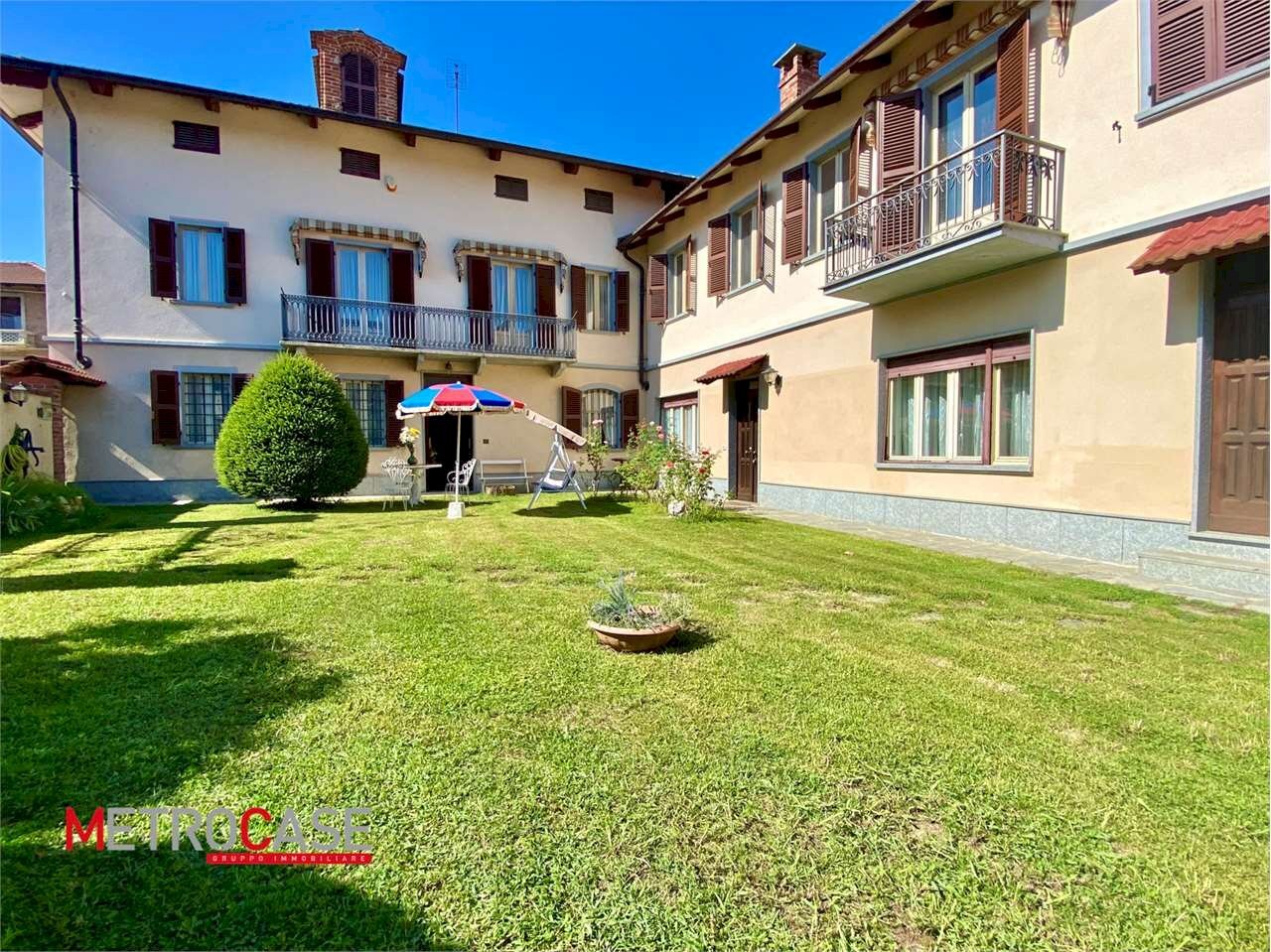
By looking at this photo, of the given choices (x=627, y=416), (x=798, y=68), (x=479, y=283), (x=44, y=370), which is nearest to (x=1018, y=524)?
(x=798, y=68)

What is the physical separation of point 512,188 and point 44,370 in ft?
33.2

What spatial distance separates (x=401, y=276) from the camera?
14.4 meters

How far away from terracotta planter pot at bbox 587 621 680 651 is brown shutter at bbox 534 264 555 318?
13167mm

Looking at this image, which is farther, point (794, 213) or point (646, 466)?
point (646, 466)

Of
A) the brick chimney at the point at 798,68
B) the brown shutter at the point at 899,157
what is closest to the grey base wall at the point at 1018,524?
the brown shutter at the point at 899,157

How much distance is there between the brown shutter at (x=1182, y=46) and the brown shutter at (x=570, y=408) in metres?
12.2

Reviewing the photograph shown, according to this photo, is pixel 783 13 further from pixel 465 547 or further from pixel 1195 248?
pixel 465 547

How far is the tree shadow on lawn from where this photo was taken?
5.26 feet

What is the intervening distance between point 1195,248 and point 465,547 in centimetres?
729

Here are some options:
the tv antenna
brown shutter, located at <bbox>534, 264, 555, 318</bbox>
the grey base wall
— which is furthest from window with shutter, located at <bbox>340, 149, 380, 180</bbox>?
the grey base wall

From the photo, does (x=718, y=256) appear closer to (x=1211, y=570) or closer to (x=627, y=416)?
(x=627, y=416)

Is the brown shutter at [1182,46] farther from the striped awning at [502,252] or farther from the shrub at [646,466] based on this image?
the striped awning at [502,252]

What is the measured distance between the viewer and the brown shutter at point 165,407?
12625 mm

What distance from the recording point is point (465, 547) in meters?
6.92
